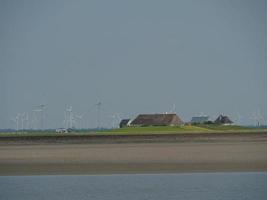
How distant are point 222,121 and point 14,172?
76835 millimetres

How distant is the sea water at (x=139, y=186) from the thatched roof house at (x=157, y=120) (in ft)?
204

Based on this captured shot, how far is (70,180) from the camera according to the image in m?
38.0

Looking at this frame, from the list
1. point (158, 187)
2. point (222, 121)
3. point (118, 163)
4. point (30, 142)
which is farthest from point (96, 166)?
point (222, 121)

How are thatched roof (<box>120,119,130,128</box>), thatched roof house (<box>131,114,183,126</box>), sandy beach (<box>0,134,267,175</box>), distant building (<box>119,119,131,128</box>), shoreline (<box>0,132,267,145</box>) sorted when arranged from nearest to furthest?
sandy beach (<box>0,134,267,175</box>) < shoreline (<box>0,132,267,145</box>) < thatched roof house (<box>131,114,183,126</box>) < distant building (<box>119,119,131,128</box>) < thatched roof (<box>120,119,130,128</box>)

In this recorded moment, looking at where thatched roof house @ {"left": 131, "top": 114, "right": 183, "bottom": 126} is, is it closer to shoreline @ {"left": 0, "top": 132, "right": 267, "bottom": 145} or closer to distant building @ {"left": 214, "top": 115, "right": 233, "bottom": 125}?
distant building @ {"left": 214, "top": 115, "right": 233, "bottom": 125}

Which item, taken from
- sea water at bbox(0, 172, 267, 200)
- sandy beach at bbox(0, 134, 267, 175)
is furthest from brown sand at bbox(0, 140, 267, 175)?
sea water at bbox(0, 172, 267, 200)

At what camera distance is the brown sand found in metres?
42.0

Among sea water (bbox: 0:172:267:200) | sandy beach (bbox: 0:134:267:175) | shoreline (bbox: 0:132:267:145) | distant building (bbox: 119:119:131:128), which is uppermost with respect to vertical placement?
distant building (bbox: 119:119:131:128)

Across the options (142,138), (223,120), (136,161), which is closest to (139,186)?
(136,161)

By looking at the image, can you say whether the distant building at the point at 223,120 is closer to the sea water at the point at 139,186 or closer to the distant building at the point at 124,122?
the distant building at the point at 124,122

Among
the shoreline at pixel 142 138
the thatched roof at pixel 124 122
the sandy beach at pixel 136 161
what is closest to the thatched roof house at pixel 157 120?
the thatched roof at pixel 124 122

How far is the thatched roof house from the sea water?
62.0 meters

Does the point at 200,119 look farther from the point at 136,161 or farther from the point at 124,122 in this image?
the point at 136,161

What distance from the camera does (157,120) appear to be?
103 m
